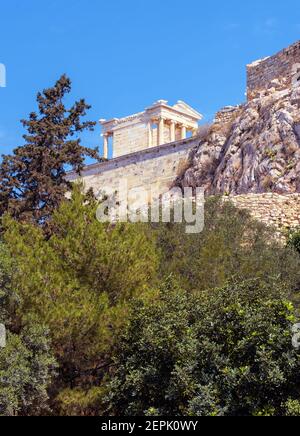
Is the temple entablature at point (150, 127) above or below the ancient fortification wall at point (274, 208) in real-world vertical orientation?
above

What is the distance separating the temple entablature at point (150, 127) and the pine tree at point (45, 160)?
57.5ft

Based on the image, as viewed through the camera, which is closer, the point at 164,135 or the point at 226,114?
the point at 226,114

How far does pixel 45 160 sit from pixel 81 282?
749 cm

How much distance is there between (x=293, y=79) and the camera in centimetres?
3209

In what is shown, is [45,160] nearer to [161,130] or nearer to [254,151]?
[254,151]

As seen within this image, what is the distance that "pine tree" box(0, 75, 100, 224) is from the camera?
68.8 ft

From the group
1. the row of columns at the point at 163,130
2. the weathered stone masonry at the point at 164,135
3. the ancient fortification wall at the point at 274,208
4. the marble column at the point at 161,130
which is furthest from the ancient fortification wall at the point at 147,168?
the ancient fortification wall at the point at 274,208

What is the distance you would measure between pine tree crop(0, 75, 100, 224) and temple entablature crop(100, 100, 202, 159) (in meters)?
17.5

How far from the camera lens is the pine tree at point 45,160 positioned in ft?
68.8

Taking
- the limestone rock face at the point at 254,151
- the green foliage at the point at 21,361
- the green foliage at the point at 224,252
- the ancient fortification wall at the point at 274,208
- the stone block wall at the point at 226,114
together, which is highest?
the stone block wall at the point at 226,114

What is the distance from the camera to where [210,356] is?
12.0 m

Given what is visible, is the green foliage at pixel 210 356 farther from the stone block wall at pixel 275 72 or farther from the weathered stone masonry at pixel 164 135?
the stone block wall at pixel 275 72

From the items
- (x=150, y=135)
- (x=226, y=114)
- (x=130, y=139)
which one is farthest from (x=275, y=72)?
(x=130, y=139)
